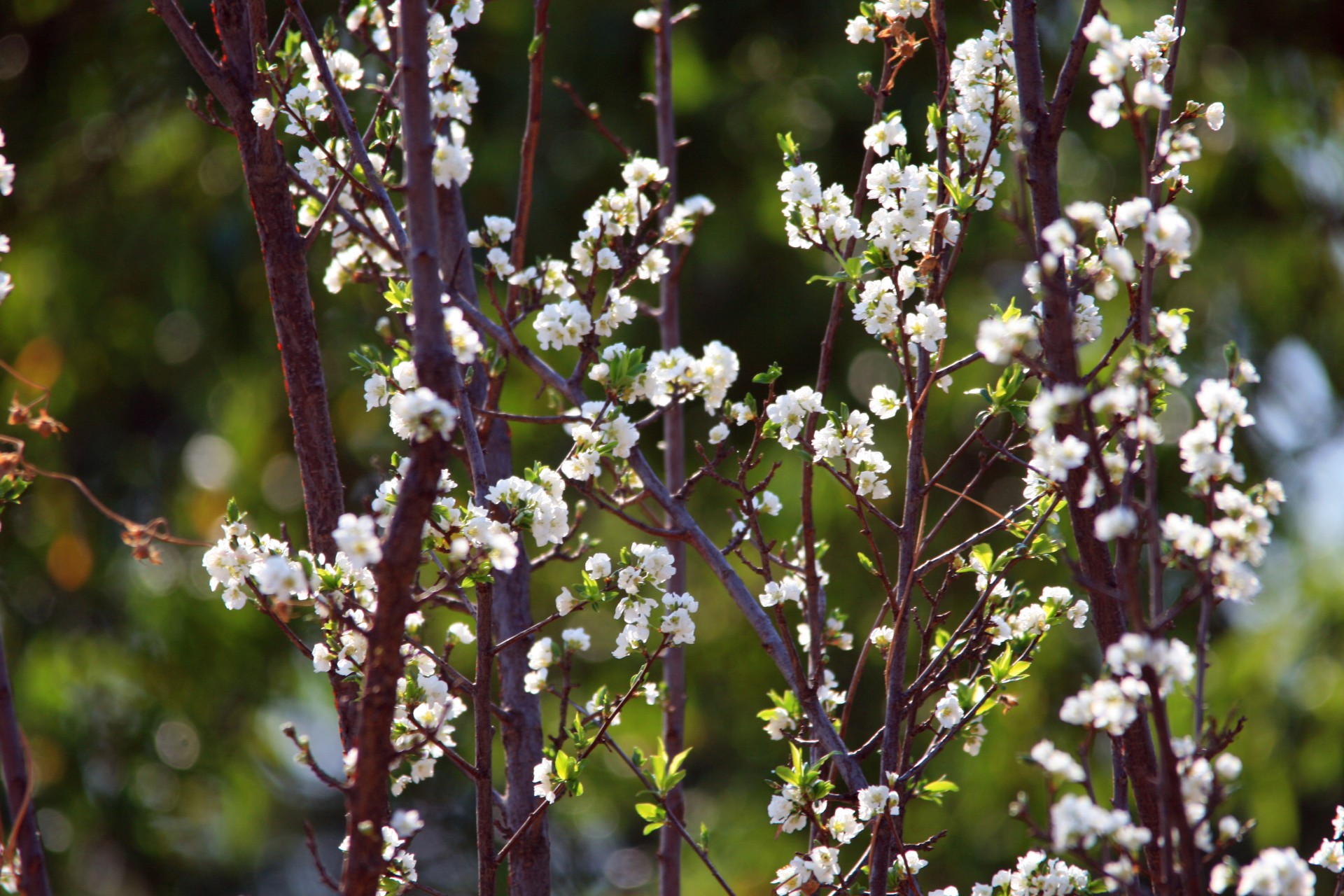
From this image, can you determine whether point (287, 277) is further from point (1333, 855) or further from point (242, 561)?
point (1333, 855)

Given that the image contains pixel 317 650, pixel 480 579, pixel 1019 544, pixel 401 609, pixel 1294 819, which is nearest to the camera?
pixel 401 609

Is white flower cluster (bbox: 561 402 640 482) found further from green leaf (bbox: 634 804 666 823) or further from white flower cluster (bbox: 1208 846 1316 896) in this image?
white flower cluster (bbox: 1208 846 1316 896)

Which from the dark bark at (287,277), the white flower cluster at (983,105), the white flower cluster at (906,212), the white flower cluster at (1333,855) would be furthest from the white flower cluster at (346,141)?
the white flower cluster at (1333,855)

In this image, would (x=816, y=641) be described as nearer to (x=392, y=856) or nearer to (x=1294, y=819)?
(x=392, y=856)

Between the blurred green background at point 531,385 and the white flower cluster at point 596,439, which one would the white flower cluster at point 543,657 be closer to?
the white flower cluster at point 596,439

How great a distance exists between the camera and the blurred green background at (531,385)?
496 cm

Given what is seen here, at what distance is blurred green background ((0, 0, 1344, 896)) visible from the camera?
4961 mm

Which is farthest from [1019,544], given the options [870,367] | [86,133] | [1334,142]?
[86,133]

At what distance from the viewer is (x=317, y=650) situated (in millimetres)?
1269

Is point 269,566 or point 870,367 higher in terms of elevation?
point 870,367

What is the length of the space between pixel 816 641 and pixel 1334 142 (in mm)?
5210

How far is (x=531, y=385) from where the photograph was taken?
17.7 feet

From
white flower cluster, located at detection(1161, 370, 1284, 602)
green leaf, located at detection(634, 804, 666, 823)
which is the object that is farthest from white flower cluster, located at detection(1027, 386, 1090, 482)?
green leaf, located at detection(634, 804, 666, 823)

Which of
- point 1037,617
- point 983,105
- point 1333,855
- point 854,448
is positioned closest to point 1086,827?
point 1333,855
